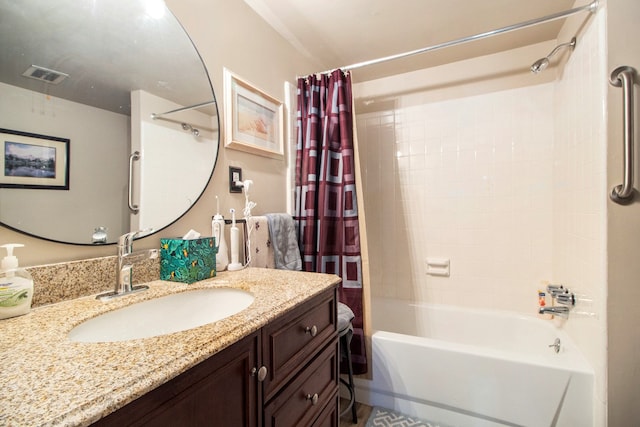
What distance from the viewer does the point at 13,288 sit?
25.4 inches

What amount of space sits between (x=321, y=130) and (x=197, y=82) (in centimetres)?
77

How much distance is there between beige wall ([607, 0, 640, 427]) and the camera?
3.61ft

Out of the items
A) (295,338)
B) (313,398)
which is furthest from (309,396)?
(295,338)

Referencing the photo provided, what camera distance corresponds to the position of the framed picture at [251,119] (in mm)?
1328

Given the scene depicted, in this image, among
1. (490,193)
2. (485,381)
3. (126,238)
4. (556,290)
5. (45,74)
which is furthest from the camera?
(490,193)

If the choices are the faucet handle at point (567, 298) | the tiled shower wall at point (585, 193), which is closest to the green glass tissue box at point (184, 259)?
the tiled shower wall at point (585, 193)

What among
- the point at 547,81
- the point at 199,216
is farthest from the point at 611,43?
the point at 199,216

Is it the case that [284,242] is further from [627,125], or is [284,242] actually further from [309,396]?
[627,125]

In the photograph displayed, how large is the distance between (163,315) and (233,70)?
1139mm

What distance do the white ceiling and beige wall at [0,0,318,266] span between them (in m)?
0.14

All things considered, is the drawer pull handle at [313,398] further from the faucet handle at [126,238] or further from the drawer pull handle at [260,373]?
the faucet handle at [126,238]

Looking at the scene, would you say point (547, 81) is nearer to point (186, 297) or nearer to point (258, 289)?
point (258, 289)

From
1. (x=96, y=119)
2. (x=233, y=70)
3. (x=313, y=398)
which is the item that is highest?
(x=233, y=70)

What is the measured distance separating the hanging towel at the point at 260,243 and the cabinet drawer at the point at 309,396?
1.84 feet
